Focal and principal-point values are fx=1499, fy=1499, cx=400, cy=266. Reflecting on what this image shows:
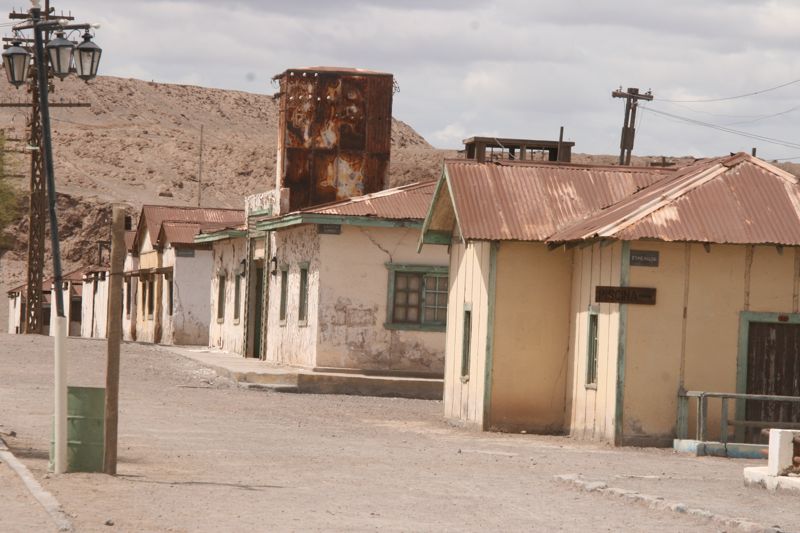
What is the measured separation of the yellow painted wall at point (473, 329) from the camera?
21.3 m

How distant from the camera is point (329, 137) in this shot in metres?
35.4

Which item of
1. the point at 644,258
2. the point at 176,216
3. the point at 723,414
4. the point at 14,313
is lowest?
the point at 14,313

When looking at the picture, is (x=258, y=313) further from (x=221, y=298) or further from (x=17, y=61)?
(x=17, y=61)

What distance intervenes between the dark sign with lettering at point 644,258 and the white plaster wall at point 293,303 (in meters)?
11.3

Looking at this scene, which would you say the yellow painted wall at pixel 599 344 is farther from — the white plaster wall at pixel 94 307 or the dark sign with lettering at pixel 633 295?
the white plaster wall at pixel 94 307

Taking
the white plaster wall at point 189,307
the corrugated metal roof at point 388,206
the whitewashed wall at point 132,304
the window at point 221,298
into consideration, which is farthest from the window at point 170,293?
the corrugated metal roof at point 388,206

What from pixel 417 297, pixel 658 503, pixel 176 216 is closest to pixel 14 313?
pixel 176 216

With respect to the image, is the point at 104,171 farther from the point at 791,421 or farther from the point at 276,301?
the point at 791,421

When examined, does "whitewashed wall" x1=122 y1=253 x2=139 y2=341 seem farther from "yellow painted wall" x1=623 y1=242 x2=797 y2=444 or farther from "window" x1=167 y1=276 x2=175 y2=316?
"yellow painted wall" x1=623 y1=242 x2=797 y2=444

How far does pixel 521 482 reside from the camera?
14023 millimetres

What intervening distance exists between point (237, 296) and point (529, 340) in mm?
18630

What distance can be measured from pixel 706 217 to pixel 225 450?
7.26m

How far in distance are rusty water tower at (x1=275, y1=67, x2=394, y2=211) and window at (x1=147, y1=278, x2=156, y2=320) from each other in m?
15.9

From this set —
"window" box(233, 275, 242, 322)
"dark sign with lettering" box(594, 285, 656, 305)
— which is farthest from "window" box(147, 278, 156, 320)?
"dark sign with lettering" box(594, 285, 656, 305)
